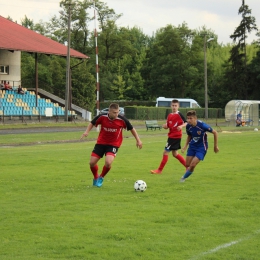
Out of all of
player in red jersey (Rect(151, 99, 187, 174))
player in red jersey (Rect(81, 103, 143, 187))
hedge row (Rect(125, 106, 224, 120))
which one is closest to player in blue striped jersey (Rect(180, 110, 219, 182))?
player in red jersey (Rect(81, 103, 143, 187))

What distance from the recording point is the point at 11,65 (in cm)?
5828

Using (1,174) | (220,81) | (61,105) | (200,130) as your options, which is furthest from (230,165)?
(220,81)

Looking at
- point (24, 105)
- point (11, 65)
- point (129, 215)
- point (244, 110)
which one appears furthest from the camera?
point (244, 110)

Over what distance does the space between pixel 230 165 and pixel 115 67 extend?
83.6 meters

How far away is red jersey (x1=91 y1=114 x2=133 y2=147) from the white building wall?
1778 inches

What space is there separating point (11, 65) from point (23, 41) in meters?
4.57

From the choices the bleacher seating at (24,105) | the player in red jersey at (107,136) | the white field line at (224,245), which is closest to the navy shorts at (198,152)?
the player in red jersey at (107,136)

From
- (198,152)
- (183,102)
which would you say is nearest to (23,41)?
(183,102)

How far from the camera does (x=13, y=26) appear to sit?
60719mm

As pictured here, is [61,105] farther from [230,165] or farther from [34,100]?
[230,165]

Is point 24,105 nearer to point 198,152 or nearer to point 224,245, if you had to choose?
point 198,152

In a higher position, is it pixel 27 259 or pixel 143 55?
pixel 143 55

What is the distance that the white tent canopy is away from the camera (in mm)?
60375

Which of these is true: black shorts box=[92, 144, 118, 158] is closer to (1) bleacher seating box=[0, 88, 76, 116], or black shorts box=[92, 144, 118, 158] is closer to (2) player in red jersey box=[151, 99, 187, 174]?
(2) player in red jersey box=[151, 99, 187, 174]
